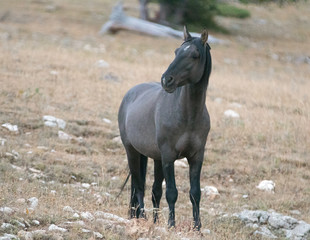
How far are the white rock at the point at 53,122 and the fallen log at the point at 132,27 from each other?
13.7 metres

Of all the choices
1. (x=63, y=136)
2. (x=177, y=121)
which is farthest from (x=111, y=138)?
(x=177, y=121)

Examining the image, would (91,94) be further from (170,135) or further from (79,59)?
(170,135)

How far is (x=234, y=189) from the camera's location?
9.08 metres

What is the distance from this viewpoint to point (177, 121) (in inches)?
244

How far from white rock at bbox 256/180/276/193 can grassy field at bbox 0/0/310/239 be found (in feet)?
0.38

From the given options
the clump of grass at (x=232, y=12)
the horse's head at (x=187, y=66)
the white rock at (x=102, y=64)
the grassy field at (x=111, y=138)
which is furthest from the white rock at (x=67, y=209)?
the clump of grass at (x=232, y=12)

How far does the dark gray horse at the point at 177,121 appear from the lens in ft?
19.4

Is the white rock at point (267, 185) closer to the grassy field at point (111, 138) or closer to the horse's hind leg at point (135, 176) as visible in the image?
the grassy field at point (111, 138)

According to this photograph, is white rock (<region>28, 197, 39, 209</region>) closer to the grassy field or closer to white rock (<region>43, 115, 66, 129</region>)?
the grassy field

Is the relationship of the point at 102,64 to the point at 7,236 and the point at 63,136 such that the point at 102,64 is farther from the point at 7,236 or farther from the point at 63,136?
the point at 7,236

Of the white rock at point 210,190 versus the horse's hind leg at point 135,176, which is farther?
the white rock at point 210,190

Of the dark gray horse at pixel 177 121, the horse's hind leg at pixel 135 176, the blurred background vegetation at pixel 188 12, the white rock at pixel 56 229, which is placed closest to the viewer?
the white rock at pixel 56 229

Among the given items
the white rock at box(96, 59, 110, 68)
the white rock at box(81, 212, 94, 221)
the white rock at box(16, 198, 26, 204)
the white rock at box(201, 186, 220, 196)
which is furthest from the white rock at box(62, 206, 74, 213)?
the white rock at box(96, 59, 110, 68)

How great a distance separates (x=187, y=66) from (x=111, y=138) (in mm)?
4774
